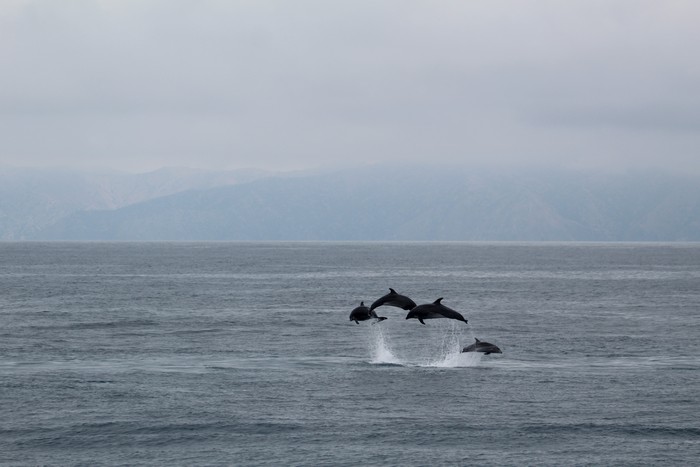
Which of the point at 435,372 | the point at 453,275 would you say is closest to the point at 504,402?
the point at 435,372

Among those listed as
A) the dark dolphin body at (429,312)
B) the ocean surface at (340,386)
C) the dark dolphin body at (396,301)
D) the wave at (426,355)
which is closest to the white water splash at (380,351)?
the wave at (426,355)

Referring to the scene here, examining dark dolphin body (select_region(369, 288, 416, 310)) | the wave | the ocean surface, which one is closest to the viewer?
the ocean surface

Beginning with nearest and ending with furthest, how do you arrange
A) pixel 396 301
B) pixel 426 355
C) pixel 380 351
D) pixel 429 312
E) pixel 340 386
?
pixel 429 312, pixel 396 301, pixel 340 386, pixel 380 351, pixel 426 355

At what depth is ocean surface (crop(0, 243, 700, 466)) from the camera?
4138 centimetres

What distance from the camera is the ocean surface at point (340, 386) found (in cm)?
4138

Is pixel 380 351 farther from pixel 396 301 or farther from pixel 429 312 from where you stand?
pixel 429 312

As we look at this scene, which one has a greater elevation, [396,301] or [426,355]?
[396,301]

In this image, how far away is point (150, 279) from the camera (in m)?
165

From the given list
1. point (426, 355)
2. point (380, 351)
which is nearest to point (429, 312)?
point (380, 351)

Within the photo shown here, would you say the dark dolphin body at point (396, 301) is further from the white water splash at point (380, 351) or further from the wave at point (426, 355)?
the white water splash at point (380, 351)

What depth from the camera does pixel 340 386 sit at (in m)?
54.7

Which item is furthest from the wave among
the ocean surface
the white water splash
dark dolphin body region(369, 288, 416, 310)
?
dark dolphin body region(369, 288, 416, 310)

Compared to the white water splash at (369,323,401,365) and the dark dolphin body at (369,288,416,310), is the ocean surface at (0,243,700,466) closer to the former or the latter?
the white water splash at (369,323,401,365)

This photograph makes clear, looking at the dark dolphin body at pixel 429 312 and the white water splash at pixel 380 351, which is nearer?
the dark dolphin body at pixel 429 312
